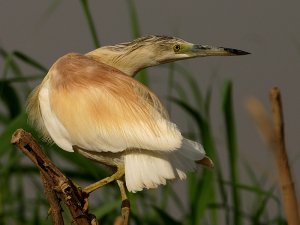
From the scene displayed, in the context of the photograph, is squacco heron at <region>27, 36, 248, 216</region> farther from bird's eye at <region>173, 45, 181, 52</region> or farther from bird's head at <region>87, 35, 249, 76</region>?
bird's eye at <region>173, 45, 181, 52</region>

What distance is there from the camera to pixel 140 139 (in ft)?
4.16

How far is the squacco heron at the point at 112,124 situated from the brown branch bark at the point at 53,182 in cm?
11

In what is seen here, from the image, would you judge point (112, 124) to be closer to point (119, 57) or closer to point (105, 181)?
point (105, 181)

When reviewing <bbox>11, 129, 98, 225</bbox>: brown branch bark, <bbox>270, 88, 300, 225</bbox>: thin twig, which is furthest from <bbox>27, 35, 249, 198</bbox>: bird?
<bbox>270, 88, 300, 225</bbox>: thin twig

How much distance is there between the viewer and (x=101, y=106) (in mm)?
1403

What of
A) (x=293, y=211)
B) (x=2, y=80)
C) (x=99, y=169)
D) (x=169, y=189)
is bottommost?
(x=169, y=189)

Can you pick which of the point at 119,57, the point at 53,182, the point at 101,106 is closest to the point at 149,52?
the point at 119,57

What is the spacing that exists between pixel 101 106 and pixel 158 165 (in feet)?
0.69

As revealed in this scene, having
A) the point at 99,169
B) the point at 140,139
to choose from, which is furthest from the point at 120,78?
the point at 99,169

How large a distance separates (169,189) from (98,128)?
3.01 ft

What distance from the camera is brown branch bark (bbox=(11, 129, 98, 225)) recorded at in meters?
1.06

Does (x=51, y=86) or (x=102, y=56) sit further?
(x=102, y=56)

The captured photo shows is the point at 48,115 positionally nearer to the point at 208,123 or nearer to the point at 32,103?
the point at 32,103

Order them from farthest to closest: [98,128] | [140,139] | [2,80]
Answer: [2,80]
[98,128]
[140,139]
